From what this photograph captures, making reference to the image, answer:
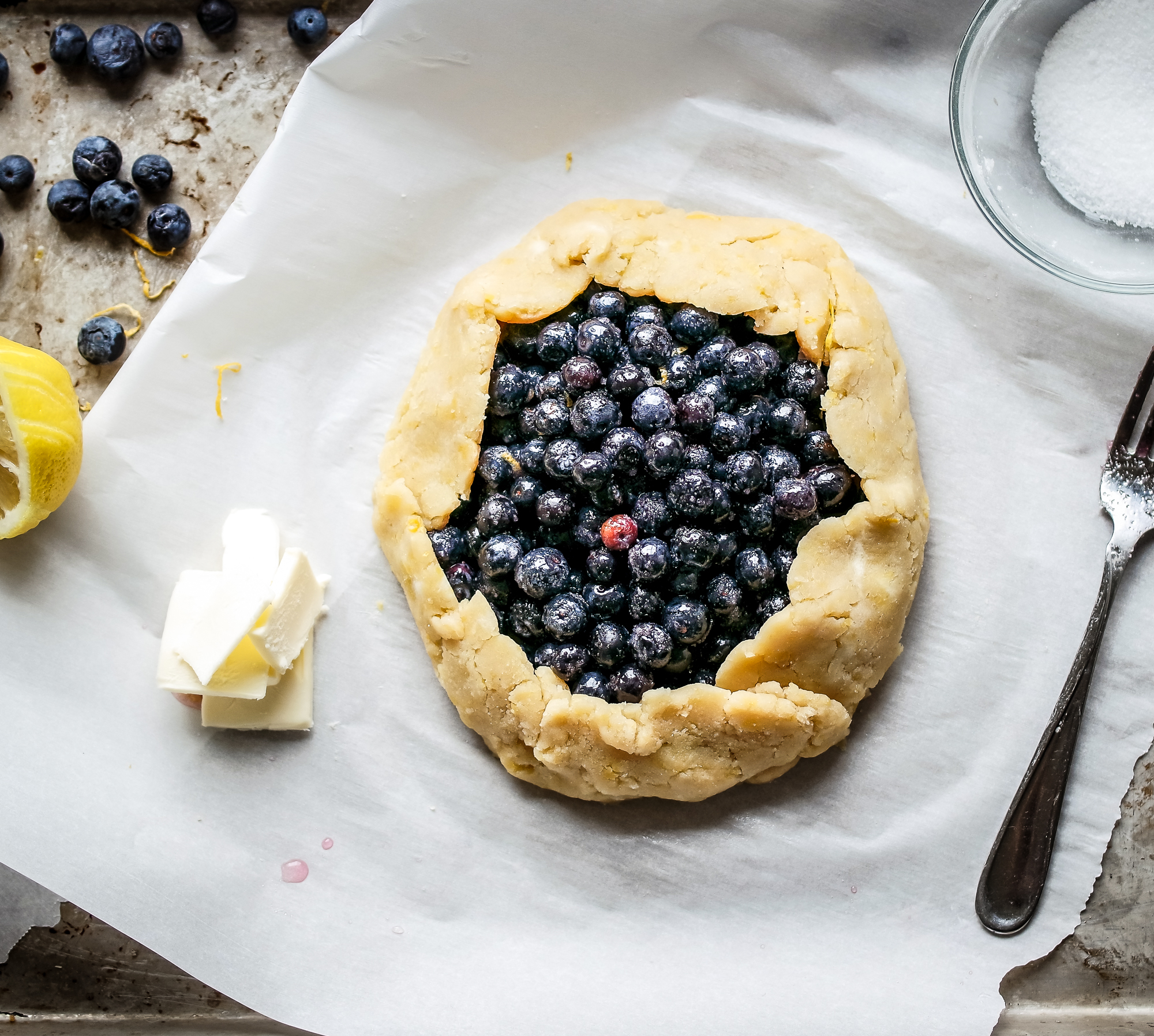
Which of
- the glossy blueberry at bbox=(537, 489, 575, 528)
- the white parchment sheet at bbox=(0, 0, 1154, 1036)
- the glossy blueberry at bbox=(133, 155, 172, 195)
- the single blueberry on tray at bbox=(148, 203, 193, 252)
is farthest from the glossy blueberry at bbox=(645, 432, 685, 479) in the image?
the glossy blueberry at bbox=(133, 155, 172, 195)

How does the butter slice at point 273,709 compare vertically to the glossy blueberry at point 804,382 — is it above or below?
below

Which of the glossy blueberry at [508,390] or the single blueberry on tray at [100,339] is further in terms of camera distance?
the single blueberry on tray at [100,339]

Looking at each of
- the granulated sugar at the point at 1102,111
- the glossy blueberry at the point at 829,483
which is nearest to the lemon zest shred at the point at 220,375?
the glossy blueberry at the point at 829,483

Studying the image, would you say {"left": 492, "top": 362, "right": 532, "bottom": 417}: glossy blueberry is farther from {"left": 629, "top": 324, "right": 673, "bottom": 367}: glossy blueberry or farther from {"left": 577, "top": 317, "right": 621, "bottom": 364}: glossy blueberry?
{"left": 629, "top": 324, "right": 673, "bottom": 367}: glossy blueberry

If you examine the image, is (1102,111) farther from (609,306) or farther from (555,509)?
(555,509)

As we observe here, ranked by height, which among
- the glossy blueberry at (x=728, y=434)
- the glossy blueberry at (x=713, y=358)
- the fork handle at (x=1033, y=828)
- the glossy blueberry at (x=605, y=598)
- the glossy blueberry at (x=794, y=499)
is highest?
the glossy blueberry at (x=713, y=358)

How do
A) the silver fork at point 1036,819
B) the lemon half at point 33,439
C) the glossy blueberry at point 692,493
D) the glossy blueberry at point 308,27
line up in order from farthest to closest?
1. the glossy blueberry at point 308,27
2. the silver fork at point 1036,819
3. the lemon half at point 33,439
4. the glossy blueberry at point 692,493

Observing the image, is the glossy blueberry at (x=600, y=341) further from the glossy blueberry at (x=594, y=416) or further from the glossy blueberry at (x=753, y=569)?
the glossy blueberry at (x=753, y=569)
